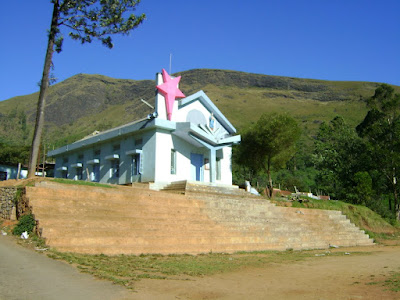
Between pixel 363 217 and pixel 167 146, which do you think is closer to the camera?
pixel 167 146

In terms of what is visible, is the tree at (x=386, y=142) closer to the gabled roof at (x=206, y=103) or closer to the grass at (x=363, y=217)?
the grass at (x=363, y=217)

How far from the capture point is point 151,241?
11.8 meters

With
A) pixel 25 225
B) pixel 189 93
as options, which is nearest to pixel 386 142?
pixel 25 225

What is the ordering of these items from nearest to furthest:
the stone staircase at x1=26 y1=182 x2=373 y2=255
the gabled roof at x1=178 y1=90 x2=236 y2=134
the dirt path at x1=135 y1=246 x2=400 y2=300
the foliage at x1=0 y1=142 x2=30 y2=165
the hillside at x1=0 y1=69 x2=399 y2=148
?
1. the dirt path at x1=135 y1=246 x2=400 y2=300
2. the stone staircase at x1=26 y1=182 x2=373 y2=255
3. the gabled roof at x1=178 y1=90 x2=236 y2=134
4. the foliage at x1=0 y1=142 x2=30 y2=165
5. the hillside at x1=0 y1=69 x2=399 y2=148

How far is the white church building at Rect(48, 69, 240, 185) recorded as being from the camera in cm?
2281

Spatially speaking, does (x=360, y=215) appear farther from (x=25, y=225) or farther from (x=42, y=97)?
(x=25, y=225)

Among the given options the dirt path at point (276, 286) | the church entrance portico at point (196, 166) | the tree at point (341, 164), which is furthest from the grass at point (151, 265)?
the tree at point (341, 164)

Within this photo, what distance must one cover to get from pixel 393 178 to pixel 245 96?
93.1 metres

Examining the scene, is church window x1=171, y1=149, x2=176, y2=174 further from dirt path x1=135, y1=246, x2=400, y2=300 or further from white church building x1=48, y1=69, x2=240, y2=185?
dirt path x1=135, y1=246, x2=400, y2=300

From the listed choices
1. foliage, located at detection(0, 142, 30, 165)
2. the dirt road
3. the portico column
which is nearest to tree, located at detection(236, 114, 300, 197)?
the portico column

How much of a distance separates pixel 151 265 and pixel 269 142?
20.2 meters

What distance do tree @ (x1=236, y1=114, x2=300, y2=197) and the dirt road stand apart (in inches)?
741

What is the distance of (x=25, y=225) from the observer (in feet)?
35.5

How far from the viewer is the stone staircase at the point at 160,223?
35.5 ft
